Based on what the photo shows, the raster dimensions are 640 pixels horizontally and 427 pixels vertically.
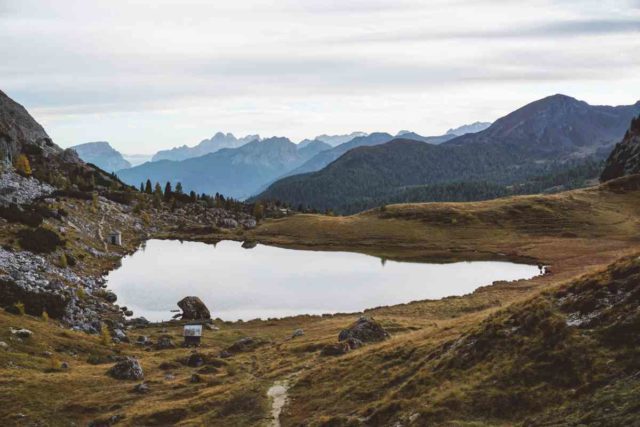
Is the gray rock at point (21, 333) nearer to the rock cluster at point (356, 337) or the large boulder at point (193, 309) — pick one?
the large boulder at point (193, 309)

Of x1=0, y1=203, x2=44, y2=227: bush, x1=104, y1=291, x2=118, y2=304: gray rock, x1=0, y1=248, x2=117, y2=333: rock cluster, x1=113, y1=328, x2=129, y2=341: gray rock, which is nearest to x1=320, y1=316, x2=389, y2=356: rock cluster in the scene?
x1=113, y1=328, x2=129, y2=341: gray rock

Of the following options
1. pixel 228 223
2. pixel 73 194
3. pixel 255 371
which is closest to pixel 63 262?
pixel 255 371

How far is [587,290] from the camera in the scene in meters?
33.1

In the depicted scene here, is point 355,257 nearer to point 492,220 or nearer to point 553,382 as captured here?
point 492,220

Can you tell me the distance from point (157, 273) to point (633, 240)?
10906 centimetres

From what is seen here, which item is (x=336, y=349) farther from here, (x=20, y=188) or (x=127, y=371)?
(x=20, y=188)

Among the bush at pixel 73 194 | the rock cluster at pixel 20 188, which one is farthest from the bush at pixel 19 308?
the bush at pixel 73 194

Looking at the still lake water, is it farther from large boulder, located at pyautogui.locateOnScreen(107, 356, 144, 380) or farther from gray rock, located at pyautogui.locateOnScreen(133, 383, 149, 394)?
gray rock, located at pyautogui.locateOnScreen(133, 383, 149, 394)

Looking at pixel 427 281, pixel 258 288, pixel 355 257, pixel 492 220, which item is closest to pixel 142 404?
pixel 258 288

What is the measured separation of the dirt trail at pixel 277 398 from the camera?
36.3 meters

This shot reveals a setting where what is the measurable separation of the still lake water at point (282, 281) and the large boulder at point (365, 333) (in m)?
30.4

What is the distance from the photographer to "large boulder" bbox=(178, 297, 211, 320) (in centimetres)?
7919

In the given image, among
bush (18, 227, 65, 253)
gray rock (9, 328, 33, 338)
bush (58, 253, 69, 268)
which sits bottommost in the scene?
gray rock (9, 328, 33, 338)

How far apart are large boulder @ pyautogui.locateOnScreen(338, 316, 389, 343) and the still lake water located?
3036 centimetres
